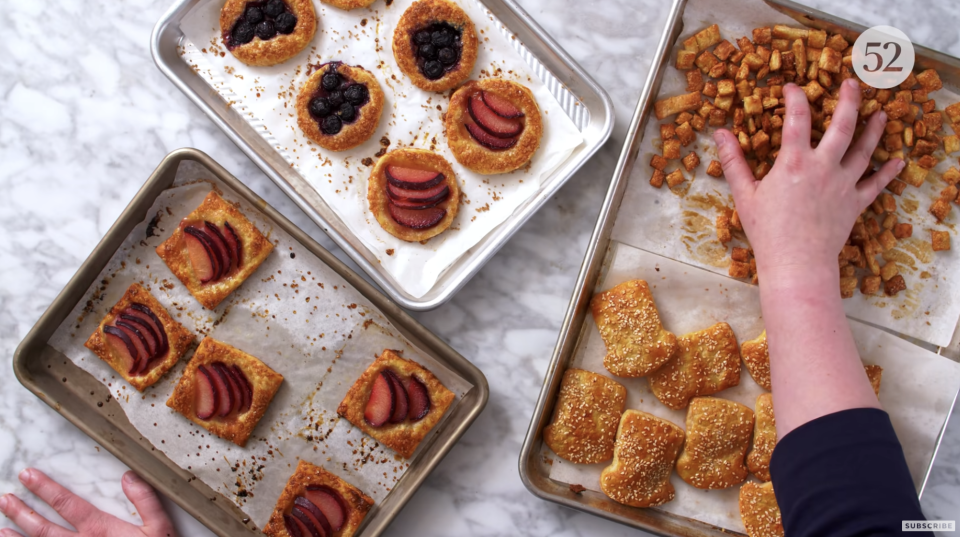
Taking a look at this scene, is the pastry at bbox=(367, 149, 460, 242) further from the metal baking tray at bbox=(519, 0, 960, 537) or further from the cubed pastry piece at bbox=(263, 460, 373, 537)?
the cubed pastry piece at bbox=(263, 460, 373, 537)

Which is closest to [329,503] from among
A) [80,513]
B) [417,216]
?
[80,513]

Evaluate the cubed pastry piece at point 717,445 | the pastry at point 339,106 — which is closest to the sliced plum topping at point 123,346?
the pastry at point 339,106

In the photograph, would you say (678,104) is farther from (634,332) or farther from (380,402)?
(380,402)

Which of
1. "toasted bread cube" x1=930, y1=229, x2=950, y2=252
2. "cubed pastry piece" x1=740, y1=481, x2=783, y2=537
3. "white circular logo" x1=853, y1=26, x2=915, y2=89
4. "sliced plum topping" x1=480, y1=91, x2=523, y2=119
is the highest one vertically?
"white circular logo" x1=853, y1=26, x2=915, y2=89

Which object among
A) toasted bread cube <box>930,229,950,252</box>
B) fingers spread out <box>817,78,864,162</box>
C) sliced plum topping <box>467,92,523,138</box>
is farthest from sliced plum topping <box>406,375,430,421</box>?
toasted bread cube <box>930,229,950,252</box>

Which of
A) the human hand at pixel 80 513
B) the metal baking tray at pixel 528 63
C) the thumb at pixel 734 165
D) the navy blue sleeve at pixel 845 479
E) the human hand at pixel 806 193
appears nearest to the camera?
the navy blue sleeve at pixel 845 479

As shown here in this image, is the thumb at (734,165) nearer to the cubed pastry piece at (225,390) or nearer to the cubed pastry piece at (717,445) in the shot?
the cubed pastry piece at (717,445)
